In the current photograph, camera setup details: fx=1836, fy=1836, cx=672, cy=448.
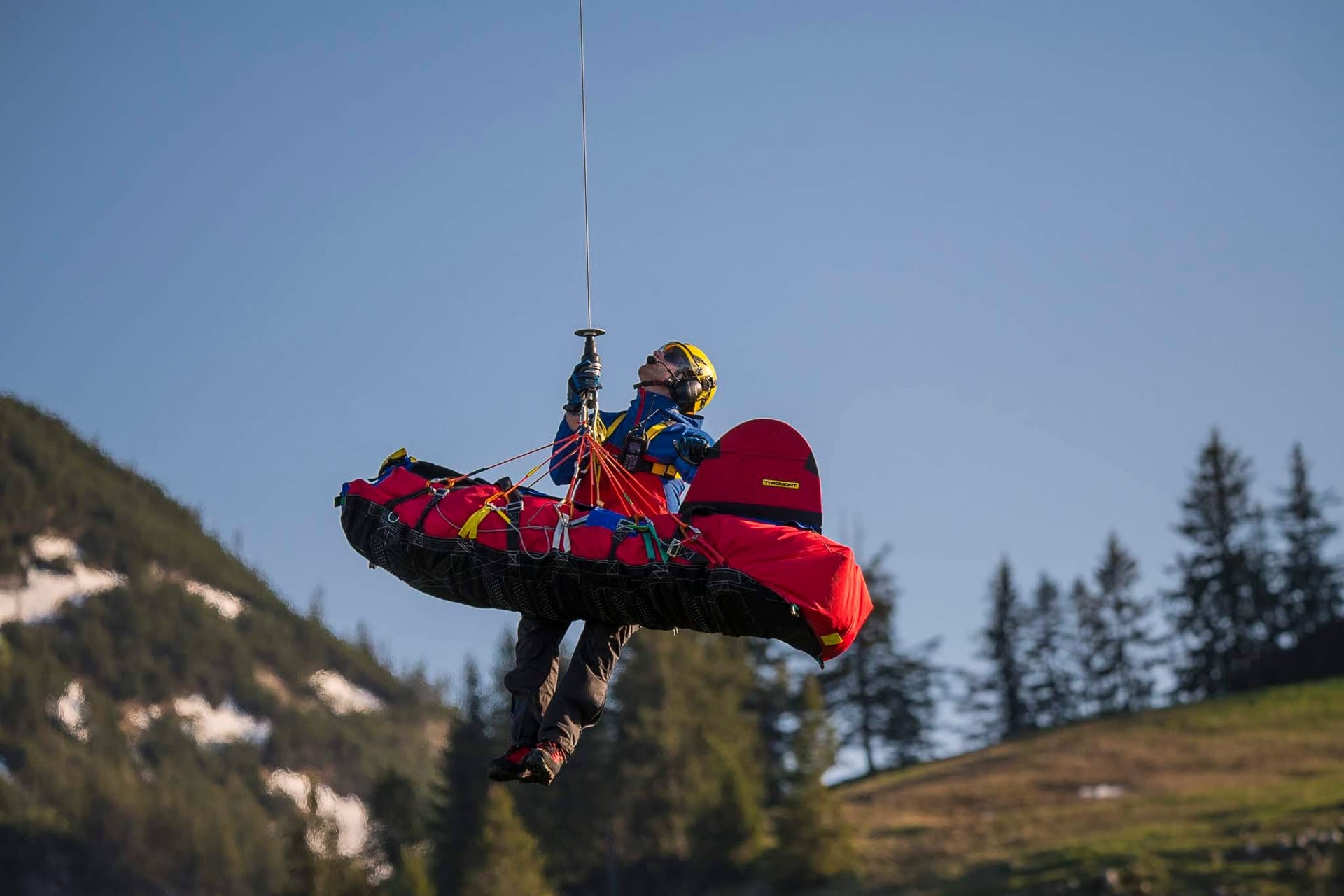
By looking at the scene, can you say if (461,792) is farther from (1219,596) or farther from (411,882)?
(1219,596)

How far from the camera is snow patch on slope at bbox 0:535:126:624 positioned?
258 ft

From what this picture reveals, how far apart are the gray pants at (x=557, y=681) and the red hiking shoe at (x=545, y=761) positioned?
56 millimetres

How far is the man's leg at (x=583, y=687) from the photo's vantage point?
1096cm

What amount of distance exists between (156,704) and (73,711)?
1001cm

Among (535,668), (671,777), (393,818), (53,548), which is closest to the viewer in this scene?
(535,668)

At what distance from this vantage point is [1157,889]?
145 ft

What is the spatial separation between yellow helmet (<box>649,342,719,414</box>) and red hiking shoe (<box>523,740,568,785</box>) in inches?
97.7

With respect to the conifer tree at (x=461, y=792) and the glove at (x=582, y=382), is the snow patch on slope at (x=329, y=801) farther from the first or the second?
the glove at (x=582, y=382)

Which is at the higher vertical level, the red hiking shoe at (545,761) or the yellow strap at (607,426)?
the yellow strap at (607,426)

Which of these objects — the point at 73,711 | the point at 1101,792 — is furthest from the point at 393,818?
the point at 1101,792

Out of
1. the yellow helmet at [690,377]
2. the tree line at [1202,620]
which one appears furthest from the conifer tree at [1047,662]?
the yellow helmet at [690,377]

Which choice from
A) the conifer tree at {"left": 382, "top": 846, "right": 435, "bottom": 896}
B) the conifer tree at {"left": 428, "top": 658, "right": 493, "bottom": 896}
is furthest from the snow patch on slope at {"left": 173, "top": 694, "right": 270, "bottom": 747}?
the conifer tree at {"left": 382, "top": 846, "right": 435, "bottom": 896}

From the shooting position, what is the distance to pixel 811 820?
55.6 metres

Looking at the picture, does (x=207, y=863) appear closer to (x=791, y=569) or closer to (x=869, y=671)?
(x=869, y=671)
